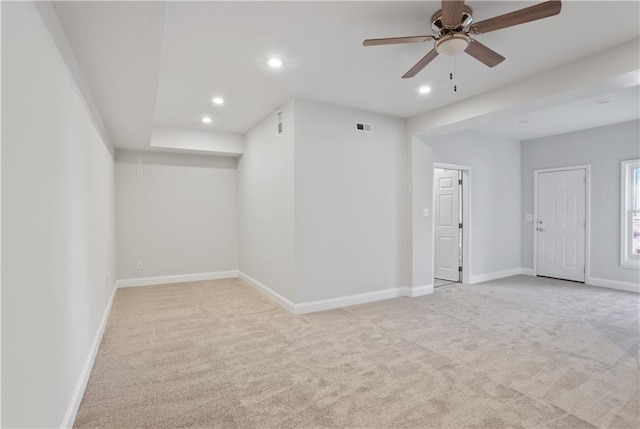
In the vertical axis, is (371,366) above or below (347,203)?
below

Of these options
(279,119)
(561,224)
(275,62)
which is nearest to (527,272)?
(561,224)

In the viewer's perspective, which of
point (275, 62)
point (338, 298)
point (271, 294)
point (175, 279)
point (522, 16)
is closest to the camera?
point (522, 16)

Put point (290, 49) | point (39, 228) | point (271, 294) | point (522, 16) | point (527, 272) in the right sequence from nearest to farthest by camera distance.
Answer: point (39, 228)
point (522, 16)
point (290, 49)
point (271, 294)
point (527, 272)

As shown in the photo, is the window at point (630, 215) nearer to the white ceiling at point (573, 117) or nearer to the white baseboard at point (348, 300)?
the white ceiling at point (573, 117)

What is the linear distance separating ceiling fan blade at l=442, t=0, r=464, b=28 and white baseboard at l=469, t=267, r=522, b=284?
474 cm

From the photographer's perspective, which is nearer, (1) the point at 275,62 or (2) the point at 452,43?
(2) the point at 452,43

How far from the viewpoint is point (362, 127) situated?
4672 mm

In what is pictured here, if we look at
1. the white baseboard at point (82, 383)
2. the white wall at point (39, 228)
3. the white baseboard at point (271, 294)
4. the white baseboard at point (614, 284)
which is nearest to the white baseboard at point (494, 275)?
the white baseboard at point (614, 284)

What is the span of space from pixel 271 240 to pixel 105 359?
2448 mm

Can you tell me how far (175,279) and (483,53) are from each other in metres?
5.81

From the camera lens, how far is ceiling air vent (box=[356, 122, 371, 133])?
15.2ft

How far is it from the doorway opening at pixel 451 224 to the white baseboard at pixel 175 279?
3.96 m

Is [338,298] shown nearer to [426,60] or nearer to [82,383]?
[82,383]

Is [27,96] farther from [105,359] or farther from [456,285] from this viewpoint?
[456,285]
